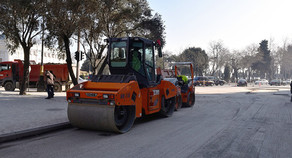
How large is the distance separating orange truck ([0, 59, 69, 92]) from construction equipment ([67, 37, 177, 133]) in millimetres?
14987

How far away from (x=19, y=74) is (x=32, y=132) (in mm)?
17234

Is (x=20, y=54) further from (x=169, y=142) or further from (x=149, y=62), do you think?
(x=169, y=142)

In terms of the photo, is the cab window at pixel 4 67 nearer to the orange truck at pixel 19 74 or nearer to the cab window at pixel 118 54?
A: the orange truck at pixel 19 74

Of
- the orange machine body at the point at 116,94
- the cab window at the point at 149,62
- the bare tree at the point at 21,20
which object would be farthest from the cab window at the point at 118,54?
the bare tree at the point at 21,20

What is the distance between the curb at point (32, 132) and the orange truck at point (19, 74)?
15.1 meters

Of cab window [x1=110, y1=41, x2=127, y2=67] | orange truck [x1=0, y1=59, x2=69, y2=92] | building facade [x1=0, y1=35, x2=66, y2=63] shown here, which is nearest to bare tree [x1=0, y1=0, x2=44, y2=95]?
orange truck [x1=0, y1=59, x2=69, y2=92]

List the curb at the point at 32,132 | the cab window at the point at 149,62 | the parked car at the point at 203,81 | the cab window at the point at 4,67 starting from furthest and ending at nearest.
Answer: the parked car at the point at 203,81 < the cab window at the point at 4,67 < the cab window at the point at 149,62 < the curb at the point at 32,132

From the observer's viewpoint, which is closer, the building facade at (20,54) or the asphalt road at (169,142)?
the asphalt road at (169,142)

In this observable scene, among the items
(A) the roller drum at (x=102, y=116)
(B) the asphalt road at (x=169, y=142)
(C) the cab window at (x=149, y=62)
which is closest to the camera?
(B) the asphalt road at (x=169, y=142)

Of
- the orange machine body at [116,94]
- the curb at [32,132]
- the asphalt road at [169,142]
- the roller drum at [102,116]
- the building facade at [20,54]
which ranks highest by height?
the building facade at [20,54]

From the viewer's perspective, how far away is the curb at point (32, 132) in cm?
608

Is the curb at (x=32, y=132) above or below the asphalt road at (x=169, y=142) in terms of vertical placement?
above

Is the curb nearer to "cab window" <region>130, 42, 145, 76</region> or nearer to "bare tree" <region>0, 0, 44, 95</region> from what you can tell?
"cab window" <region>130, 42, 145, 76</region>

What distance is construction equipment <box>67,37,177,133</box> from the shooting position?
261 inches
